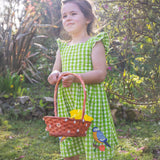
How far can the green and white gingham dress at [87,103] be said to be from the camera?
1.62 m

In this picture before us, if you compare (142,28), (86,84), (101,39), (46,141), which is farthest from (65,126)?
(46,141)

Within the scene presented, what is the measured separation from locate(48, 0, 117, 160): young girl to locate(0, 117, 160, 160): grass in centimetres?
96

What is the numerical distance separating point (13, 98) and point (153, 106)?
277 cm

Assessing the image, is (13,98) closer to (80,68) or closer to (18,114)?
(18,114)

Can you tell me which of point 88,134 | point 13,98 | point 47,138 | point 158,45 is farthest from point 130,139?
point 13,98

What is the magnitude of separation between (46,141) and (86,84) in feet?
5.50

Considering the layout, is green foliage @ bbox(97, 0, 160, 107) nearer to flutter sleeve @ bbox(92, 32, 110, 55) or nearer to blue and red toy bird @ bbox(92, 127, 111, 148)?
flutter sleeve @ bbox(92, 32, 110, 55)

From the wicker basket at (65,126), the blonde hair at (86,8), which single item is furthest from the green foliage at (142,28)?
the wicker basket at (65,126)

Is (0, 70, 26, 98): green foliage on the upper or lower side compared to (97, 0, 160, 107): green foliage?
lower

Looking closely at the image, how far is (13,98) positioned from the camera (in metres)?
4.30

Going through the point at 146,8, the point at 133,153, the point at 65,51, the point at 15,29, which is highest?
the point at 15,29

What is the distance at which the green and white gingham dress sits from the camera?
162cm

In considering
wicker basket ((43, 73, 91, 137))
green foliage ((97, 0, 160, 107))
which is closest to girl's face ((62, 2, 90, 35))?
green foliage ((97, 0, 160, 107))

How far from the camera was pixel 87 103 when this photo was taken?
1609 millimetres
